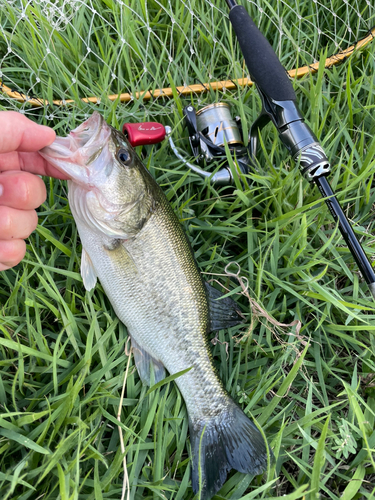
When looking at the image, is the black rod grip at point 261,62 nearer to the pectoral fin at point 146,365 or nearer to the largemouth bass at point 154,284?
the largemouth bass at point 154,284

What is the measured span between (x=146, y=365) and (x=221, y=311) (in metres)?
0.59

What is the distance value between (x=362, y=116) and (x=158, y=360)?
2574mm

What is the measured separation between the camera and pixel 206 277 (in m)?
2.48

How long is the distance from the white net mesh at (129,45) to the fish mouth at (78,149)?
760 millimetres

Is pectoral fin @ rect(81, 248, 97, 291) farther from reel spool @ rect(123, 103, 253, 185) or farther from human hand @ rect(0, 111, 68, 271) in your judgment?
reel spool @ rect(123, 103, 253, 185)

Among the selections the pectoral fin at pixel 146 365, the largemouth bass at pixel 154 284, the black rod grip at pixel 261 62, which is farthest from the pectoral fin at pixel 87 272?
the black rod grip at pixel 261 62

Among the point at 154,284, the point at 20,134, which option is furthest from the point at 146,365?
the point at 20,134

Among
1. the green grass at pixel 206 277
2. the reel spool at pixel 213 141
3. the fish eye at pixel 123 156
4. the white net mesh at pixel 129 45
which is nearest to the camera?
the green grass at pixel 206 277

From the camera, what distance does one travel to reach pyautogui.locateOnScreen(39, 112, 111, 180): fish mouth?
1896mm

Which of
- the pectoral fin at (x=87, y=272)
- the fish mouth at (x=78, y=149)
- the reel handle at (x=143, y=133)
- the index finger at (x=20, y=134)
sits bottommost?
the pectoral fin at (x=87, y=272)

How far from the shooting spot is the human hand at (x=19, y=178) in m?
1.81

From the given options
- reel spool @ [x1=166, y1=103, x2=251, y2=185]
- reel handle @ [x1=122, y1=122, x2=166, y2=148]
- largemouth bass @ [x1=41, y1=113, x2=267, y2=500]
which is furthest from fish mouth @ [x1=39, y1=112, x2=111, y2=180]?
reel spool @ [x1=166, y1=103, x2=251, y2=185]

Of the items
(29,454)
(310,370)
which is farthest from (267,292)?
(29,454)

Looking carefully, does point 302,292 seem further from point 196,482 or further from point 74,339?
point 74,339
